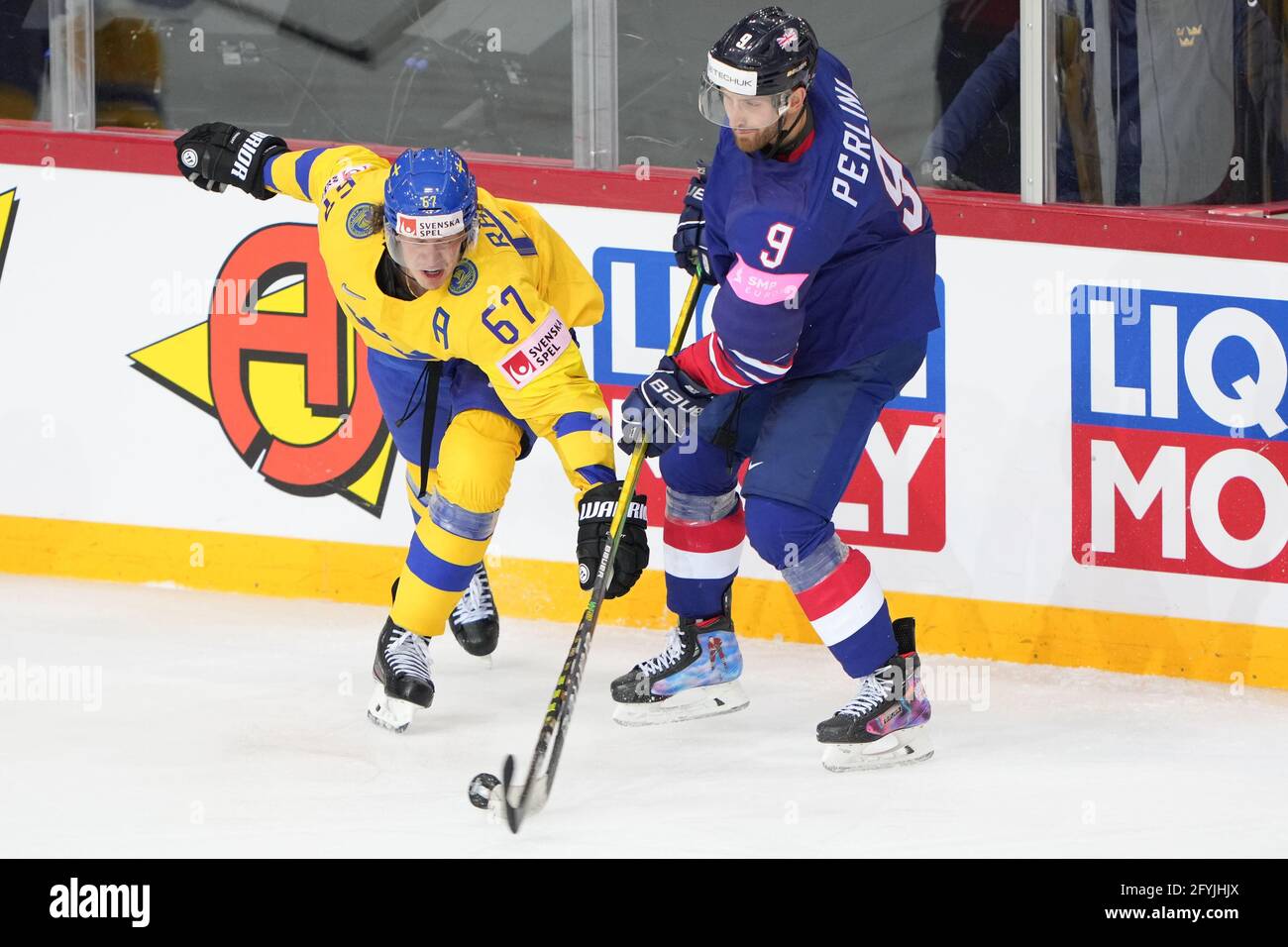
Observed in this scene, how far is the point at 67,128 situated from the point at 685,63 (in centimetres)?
166

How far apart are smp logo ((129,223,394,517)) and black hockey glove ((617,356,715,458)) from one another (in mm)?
1427

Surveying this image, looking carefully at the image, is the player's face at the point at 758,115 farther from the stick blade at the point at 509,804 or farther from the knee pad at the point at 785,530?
the stick blade at the point at 509,804

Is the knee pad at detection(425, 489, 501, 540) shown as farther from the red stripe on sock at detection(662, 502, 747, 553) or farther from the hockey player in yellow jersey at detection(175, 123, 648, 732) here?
the red stripe on sock at detection(662, 502, 747, 553)

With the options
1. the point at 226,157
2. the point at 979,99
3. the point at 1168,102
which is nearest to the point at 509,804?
the point at 226,157

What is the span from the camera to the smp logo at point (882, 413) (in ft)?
15.5

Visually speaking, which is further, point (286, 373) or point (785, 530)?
point (286, 373)

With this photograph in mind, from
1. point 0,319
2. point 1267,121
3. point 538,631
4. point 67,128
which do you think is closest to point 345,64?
point 67,128

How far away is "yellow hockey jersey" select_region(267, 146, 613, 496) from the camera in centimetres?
396

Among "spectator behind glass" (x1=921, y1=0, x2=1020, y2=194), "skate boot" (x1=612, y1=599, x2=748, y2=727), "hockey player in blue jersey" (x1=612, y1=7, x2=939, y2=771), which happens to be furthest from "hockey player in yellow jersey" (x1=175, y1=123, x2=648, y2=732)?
"spectator behind glass" (x1=921, y1=0, x2=1020, y2=194)

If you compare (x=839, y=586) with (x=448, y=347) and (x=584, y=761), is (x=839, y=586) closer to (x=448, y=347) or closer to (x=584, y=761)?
(x=584, y=761)

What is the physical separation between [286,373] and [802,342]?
1.81 metres

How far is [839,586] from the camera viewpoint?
12.9ft

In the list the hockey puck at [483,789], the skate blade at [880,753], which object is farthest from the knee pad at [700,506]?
the hockey puck at [483,789]

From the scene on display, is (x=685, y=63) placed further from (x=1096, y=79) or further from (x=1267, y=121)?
(x=1267, y=121)
